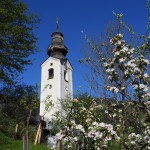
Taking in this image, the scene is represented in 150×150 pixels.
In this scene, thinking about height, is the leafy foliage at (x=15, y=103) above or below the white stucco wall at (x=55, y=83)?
below

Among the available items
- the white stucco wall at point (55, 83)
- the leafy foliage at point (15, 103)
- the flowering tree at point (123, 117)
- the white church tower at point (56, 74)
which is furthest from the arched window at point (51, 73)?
the flowering tree at point (123, 117)

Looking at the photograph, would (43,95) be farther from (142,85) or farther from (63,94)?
(142,85)

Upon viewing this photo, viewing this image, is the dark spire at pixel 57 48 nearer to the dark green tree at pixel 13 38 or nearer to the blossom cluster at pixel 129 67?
the dark green tree at pixel 13 38

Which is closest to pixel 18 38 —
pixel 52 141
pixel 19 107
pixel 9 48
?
pixel 9 48

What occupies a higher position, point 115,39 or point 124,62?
point 115,39

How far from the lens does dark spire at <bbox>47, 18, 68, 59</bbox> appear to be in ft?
159

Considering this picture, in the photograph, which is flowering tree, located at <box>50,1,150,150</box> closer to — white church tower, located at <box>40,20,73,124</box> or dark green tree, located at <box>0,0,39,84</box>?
dark green tree, located at <box>0,0,39,84</box>

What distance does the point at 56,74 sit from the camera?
43.9m

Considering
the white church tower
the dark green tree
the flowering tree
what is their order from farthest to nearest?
the white church tower < the dark green tree < the flowering tree

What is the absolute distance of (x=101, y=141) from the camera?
4840mm

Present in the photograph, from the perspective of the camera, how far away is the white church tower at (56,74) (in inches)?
1620

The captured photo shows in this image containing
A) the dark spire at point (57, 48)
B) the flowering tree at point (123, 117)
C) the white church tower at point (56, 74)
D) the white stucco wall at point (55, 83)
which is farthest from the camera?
the dark spire at point (57, 48)

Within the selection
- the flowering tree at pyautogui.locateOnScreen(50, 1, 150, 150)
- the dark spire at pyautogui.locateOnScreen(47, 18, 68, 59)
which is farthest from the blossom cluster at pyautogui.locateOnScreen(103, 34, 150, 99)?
the dark spire at pyautogui.locateOnScreen(47, 18, 68, 59)

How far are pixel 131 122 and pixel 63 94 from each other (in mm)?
35924
